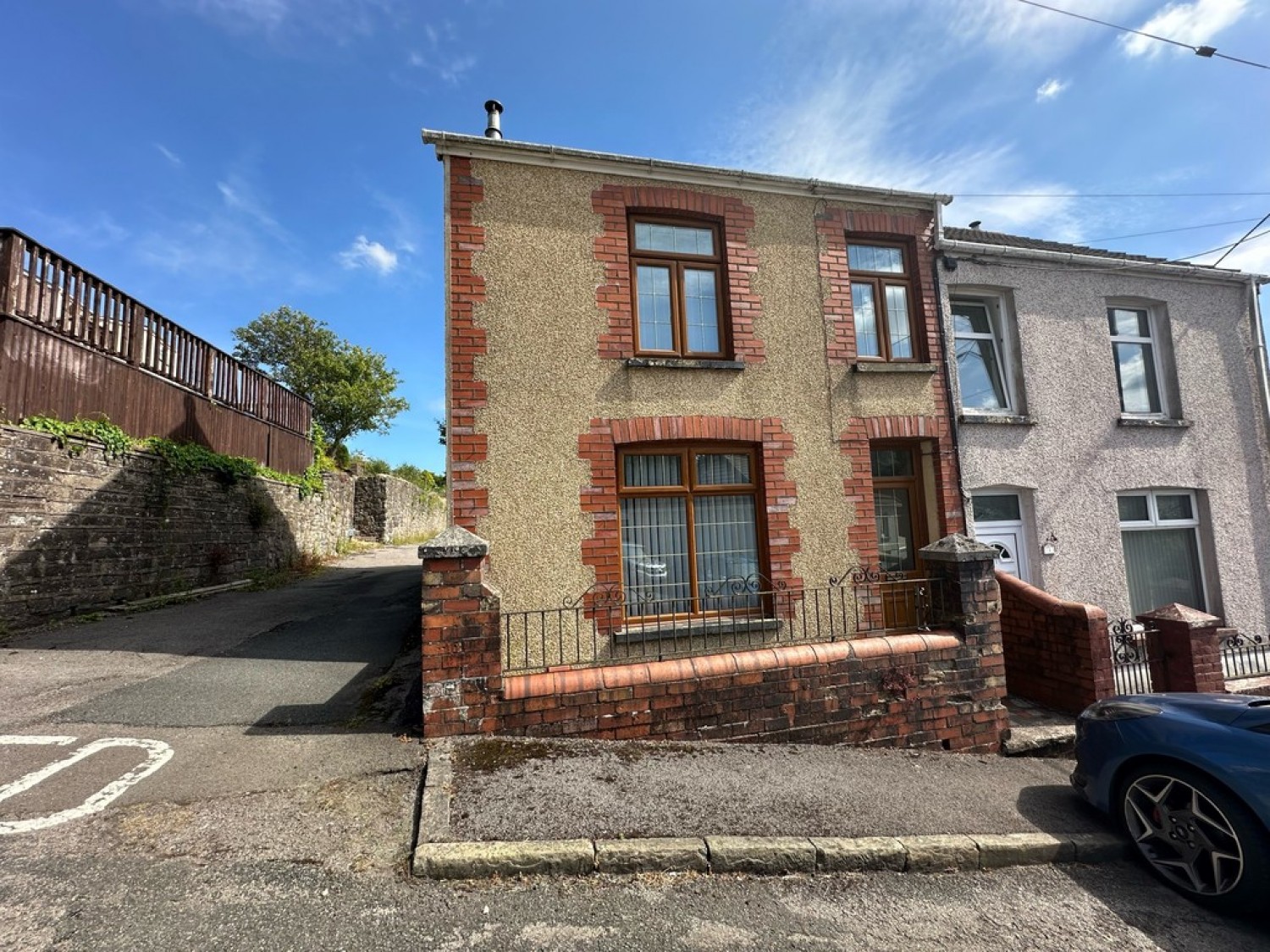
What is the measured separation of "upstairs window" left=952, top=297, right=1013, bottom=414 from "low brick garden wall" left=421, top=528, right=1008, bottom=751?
3187 mm

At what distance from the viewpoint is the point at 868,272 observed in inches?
274

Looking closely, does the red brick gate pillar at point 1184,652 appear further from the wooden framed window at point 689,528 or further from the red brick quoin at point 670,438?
the wooden framed window at point 689,528

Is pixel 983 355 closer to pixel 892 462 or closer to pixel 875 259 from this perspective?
pixel 875 259

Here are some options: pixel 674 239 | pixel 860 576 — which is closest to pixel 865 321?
pixel 674 239

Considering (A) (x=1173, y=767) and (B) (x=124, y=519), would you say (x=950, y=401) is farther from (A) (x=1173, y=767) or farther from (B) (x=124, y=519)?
(B) (x=124, y=519)

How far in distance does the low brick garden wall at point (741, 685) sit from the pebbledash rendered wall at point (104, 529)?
6.06 m

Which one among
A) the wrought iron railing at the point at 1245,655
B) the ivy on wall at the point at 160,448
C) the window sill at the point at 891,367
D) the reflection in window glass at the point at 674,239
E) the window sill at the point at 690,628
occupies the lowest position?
the wrought iron railing at the point at 1245,655

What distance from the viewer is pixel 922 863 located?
3.00 metres

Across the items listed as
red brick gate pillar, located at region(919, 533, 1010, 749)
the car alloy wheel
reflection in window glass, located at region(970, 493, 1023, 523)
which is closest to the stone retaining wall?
reflection in window glass, located at region(970, 493, 1023, 523)

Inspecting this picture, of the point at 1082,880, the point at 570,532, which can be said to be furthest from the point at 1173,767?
the point at 570,532

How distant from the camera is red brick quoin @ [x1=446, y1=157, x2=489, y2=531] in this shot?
17.1ft

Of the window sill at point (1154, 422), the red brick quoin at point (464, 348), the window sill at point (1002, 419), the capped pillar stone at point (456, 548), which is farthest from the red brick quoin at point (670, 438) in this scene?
the window sill at point (1154, 422)

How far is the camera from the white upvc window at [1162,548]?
7621 mm

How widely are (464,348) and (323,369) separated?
22.9 meters
